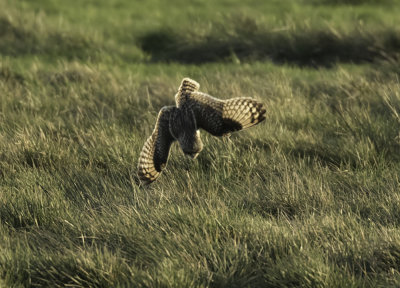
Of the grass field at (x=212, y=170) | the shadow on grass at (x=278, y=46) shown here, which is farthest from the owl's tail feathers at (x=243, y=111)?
the shadow on grass at (x=278, y=46)

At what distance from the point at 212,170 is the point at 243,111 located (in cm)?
127

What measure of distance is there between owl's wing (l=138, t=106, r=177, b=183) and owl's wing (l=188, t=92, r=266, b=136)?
14cm

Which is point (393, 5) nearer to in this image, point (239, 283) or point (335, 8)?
point (335, 8)

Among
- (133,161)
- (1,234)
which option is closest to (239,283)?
(1,234)

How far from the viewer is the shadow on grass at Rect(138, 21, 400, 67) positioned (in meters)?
8.80

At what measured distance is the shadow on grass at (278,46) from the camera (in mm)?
8797

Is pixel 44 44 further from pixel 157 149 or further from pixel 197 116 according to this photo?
pixel 197 116

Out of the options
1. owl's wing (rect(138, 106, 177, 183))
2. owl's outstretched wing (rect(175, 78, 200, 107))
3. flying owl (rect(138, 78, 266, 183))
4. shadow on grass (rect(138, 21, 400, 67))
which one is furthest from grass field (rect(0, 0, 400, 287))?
owl's outstretched wing (rect(175, 78, 200, 107))

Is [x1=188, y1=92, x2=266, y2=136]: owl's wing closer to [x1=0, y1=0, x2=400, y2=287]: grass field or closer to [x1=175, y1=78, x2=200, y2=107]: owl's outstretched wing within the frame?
[x1=175, y1=78, x2=200, y2=107]: owl's outstretched wing

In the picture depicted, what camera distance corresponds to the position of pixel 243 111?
3586 mm

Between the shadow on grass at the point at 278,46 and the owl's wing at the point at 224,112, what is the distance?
16.8ft

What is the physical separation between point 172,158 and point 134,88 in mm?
2263

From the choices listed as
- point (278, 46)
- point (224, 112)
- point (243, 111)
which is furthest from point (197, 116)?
point (278, 46)

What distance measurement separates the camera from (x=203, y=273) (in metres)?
3.36
